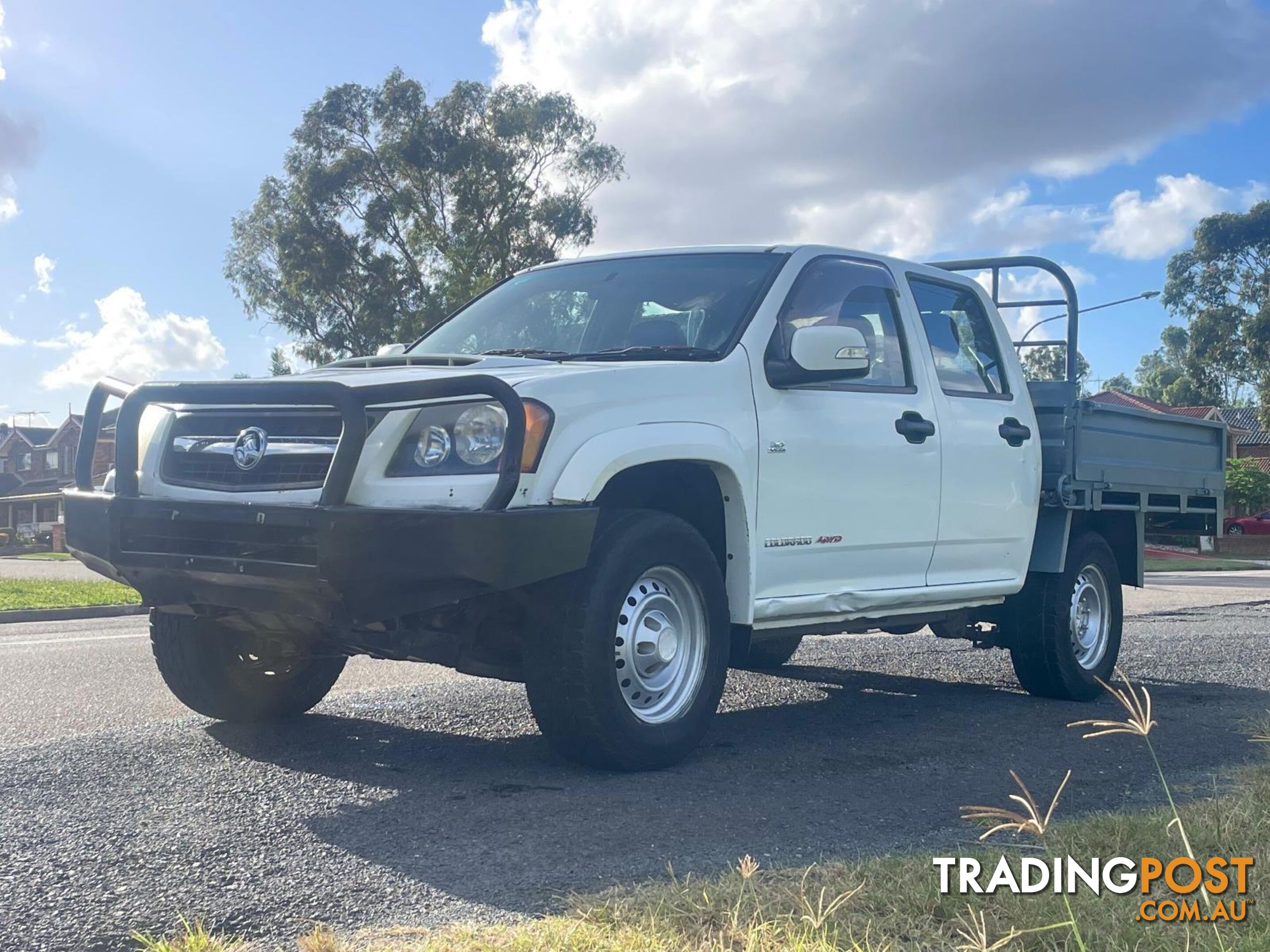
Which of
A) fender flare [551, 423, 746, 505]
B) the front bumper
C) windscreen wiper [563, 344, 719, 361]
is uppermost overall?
windscreen wiper [563, 344, 719, 361]

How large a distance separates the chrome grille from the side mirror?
68.7 inches

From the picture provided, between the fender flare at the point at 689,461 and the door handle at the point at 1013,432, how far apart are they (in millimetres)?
2077

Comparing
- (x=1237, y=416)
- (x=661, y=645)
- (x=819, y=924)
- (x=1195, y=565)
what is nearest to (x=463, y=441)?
(x=661, y=645)

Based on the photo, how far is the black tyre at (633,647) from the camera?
4480 millimetres

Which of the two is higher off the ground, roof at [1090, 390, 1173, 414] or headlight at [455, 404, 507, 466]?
roof at [1090, 390, 1173, 414]

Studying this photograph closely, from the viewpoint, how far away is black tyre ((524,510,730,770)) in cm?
448

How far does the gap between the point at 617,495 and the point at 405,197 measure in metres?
34.2

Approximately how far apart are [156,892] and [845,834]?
75.6 inches

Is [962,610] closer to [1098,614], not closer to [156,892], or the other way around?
[1098,614]

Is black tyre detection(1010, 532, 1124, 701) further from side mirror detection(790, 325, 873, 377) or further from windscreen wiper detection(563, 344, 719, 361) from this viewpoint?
windscreen wiper detection(563, 344, 719, 361)

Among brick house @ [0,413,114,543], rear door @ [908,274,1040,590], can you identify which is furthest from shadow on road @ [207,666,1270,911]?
brick house @ [0,413,114,543]

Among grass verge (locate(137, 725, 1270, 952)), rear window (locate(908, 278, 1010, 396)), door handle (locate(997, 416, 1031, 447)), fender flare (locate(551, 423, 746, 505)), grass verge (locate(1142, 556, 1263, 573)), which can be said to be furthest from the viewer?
grass verge (locate(1142, 556, 1263, 573))

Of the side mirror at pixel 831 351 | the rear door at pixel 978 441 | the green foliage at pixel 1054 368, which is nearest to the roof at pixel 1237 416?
the green foliage at pixel 1054 368

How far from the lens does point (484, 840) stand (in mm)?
3824
